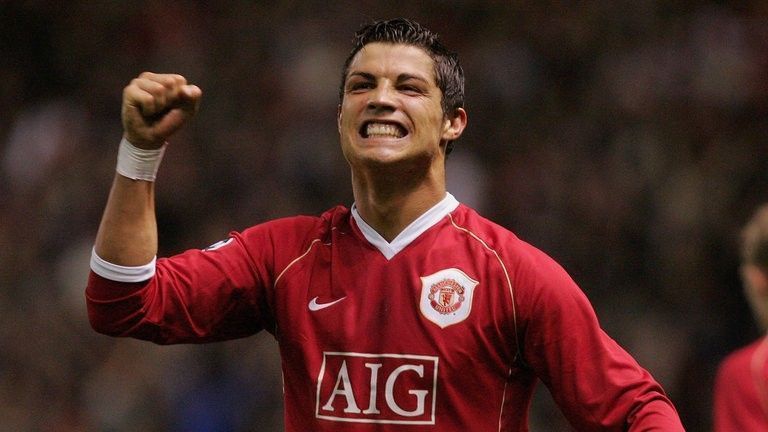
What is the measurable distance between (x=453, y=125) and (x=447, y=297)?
60 centimetres

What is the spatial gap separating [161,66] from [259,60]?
64cm

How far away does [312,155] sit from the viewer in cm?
796

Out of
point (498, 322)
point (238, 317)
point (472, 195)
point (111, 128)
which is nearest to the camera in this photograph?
point (498, 322)

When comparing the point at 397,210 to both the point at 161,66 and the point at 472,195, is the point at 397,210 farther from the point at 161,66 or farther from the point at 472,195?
the point at 161,66

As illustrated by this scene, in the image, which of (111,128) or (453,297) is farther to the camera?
(111,128)

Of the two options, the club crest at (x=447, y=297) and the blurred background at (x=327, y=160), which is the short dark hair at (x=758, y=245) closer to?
the club crest at (x=447, y=297)

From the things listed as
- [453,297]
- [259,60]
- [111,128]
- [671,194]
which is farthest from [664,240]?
[453,297]

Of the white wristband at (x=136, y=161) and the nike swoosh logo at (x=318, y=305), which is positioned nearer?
the white wristband at (x=136, y=161)

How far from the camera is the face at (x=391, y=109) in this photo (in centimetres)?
366

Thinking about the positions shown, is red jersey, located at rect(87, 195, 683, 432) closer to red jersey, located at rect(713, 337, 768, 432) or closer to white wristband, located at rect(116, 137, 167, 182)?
red jersey, located at rect(713, 337, 768, 432)

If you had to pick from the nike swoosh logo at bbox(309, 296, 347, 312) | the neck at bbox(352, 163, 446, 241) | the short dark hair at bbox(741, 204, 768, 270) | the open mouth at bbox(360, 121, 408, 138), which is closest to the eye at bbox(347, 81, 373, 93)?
the open mouth at bbox(360, 121, 408, 138)

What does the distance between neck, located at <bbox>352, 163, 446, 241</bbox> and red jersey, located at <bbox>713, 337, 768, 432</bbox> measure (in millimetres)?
997

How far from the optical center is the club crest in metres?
3.56

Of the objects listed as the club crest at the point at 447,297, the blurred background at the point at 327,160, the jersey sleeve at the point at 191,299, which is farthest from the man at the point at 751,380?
the blurred background at the point at 327,160
